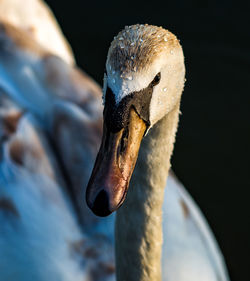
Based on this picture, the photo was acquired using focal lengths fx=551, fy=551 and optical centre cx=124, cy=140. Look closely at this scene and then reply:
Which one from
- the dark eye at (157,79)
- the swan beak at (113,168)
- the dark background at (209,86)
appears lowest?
the dark background at (209,86)

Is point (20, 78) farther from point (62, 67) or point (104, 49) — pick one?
point (104, 49)

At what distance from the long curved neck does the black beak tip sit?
19.6 inches

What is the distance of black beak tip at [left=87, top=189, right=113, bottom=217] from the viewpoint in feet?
5.60

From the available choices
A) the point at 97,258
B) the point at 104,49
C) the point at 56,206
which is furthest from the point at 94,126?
the point at 104,49

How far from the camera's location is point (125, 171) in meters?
1.77

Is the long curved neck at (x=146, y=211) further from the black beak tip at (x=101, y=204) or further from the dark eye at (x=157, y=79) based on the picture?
the black beak tip at (x=101, y=204)

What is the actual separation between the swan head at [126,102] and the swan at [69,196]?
137mm

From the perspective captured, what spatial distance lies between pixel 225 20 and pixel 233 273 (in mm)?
2763

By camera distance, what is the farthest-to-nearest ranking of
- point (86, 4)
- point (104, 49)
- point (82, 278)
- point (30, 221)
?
1. point (86, 4)
2. point (104, 49)
3. point (30, 221)
4. point (82, 278)

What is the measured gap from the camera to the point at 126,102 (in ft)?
5.58

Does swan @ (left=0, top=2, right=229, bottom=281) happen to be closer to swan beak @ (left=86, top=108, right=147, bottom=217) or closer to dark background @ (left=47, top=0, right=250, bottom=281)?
swan beak @ (left=86, top=108, right=147, bottom=217)

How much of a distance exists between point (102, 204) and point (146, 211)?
587 millimetres

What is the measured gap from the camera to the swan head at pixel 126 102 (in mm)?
1710

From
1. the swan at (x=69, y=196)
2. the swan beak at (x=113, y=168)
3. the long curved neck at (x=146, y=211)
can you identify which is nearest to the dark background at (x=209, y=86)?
the swan at (x=69, y=196)
